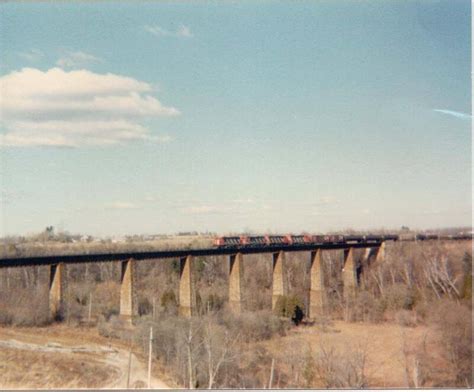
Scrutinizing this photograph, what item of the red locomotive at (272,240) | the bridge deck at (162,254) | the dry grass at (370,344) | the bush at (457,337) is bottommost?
the dry grass at (370,344)

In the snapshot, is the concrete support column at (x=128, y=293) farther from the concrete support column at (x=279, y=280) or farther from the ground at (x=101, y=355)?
the concrete support column at (x=279, y=280)

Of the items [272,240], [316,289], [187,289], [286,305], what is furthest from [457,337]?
[272,240]

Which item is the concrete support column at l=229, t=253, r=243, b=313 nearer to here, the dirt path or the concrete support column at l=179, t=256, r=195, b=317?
the concrete support column at l=179, t=256, r=195, b=317

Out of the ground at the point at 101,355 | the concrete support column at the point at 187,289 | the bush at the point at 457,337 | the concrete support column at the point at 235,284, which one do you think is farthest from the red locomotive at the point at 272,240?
the bush at the point at 457,337

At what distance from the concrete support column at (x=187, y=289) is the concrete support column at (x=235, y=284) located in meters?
2.91

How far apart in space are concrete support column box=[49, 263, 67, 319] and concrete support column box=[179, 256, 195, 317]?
20.2ft

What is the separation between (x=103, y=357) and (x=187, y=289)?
995 cm

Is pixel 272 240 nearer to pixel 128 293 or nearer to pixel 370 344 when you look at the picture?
pixel 128 293

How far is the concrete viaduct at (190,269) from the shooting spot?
2230 centimetres

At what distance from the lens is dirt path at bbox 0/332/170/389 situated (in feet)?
45.5

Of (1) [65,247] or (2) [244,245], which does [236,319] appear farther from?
(1) [65,247]

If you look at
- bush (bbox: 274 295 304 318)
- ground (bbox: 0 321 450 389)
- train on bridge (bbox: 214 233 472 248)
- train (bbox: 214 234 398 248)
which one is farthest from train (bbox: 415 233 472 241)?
bush (bbox: 274 295 304 318)

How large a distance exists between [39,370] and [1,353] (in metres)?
2.40

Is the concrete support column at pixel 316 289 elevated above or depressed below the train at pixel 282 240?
below
